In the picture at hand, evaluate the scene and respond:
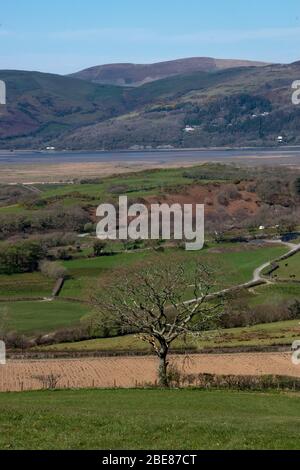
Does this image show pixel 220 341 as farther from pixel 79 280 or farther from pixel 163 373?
pixel 79 280

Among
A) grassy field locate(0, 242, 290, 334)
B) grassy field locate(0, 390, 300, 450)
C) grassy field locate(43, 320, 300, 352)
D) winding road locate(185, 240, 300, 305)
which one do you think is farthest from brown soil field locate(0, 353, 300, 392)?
grassy field locate(0, 390, 300, 450)

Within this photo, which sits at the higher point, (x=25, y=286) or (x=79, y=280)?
(x=79, y=280)

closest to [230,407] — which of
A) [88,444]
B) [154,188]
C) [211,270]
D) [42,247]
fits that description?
[88,444]

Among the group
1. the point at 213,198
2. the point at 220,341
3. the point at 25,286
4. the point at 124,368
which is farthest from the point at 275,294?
the point at 213,198

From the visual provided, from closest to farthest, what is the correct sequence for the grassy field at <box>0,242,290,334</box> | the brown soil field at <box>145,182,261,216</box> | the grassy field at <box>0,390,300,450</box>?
the grassy field at <box>0,390,300,450</box>
the grassy field at <box>0,242,290,334</box>
the brown soil field at <box>145,182,261,216</box>

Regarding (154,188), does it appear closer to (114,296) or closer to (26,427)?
(114,296)

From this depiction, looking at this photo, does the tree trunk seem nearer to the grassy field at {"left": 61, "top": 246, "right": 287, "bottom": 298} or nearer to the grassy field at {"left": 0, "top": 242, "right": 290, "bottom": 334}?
the grassy field at {"left": 0, "top": 242, "right": 290, "bottom": 334}
